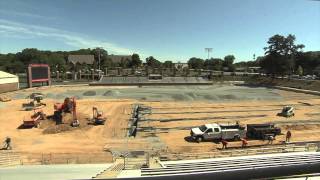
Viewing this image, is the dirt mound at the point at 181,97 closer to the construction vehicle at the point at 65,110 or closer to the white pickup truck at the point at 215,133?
the construction vehicle at the point at 65,110

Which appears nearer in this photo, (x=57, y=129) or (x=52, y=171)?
(x=52, y=171)

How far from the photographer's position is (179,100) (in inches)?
2168

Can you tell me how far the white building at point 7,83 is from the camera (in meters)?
65.6

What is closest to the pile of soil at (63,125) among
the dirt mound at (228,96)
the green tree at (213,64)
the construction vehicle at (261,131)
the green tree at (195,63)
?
the construction vehicle at (261,131)

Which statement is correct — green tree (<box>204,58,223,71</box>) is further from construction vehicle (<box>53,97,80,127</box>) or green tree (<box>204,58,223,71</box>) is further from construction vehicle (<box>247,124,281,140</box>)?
construction vehicle (<box>247,124,281,140</box>)

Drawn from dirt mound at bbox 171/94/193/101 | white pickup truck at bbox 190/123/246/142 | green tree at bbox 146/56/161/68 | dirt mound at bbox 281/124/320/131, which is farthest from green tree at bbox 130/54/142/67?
white pickup truck at bbox 190/123/246/142

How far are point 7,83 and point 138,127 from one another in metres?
40.7

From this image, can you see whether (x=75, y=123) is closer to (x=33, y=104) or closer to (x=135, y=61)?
(x=33, y=104)

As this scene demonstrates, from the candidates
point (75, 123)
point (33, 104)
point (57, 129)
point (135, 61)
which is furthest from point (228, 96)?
→ point (135, 61)

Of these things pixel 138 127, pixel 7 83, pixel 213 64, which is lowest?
pixel 138 127

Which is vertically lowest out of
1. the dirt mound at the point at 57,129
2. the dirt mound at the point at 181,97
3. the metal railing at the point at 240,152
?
the dirt mound at the point at 57,129

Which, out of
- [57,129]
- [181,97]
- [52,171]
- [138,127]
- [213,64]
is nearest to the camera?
[52,171]

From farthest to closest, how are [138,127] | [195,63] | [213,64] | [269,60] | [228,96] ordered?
[195,63], [213,64], [269,60], [228,96], [138,127]

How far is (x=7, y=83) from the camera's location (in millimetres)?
67375
